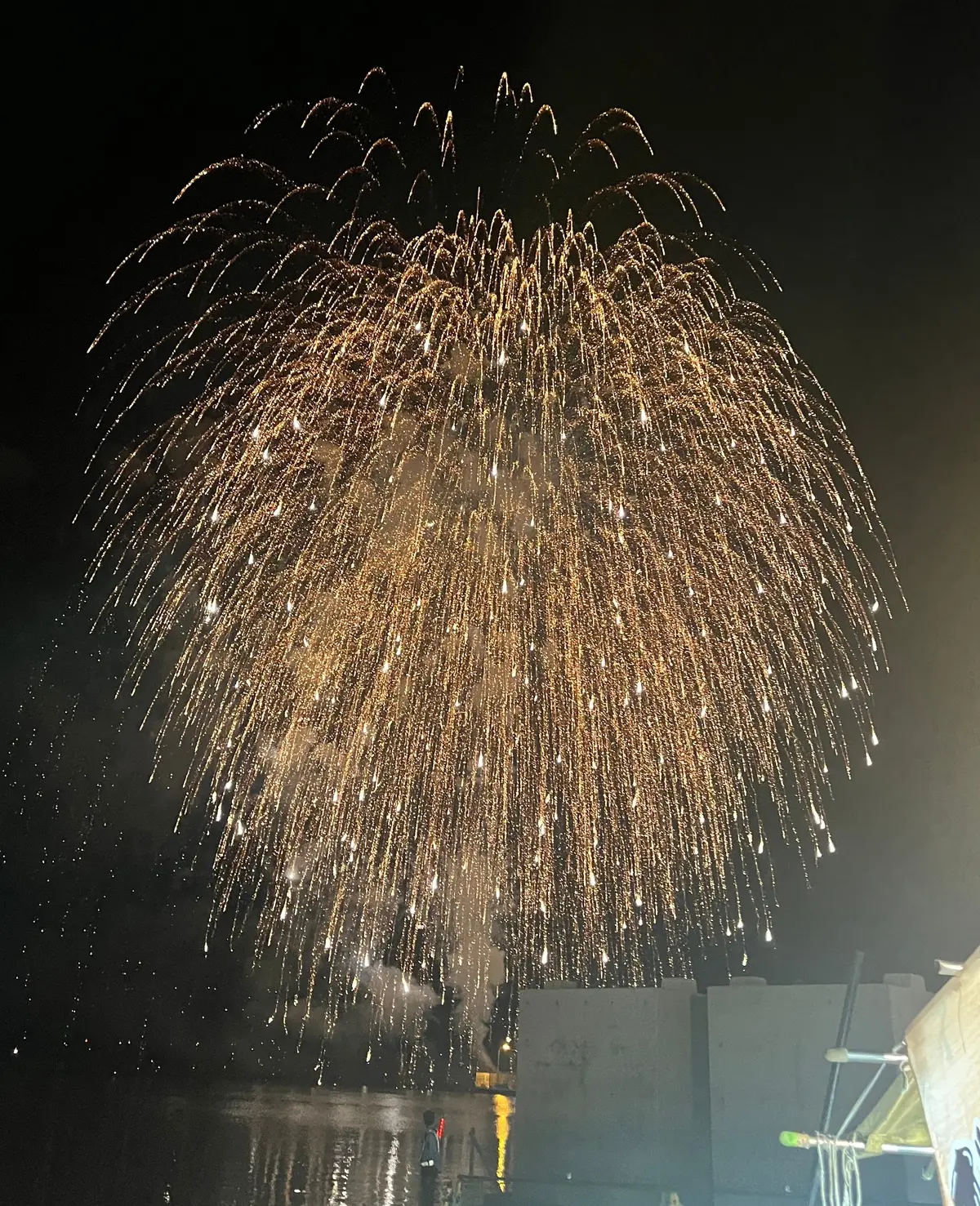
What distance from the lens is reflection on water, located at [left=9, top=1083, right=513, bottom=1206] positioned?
112ft

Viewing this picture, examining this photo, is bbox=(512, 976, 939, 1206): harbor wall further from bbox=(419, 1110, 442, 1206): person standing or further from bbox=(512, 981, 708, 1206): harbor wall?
bbox=(419, 1110, 442, 1206): person standing

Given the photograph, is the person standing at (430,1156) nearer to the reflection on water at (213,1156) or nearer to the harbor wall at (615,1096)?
the harbor wall at (615,1096)

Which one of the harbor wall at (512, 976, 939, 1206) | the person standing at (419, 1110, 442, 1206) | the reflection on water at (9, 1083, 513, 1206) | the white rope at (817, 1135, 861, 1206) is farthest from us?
the reflection on water at (9, 1083, 513, 1206)

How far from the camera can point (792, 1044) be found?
24000mm

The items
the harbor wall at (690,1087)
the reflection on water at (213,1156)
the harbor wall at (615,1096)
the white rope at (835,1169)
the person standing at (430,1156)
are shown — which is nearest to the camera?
the white rope at (835,1169)

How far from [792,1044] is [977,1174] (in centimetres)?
2264

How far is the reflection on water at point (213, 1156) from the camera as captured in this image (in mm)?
34281

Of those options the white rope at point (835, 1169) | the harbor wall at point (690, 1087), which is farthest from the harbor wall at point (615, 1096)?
the white rope at point (835, 1169)

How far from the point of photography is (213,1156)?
51.5 m

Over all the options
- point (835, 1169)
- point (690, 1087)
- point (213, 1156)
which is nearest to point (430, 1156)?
point (690, 1087)

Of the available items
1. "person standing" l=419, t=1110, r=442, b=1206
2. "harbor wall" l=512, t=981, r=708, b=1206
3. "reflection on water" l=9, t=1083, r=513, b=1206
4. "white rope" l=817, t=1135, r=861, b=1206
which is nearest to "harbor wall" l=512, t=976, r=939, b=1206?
"harbor wall" l=512, t=981, r=708, b=1206

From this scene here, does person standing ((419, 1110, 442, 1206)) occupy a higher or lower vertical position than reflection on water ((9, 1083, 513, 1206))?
higher

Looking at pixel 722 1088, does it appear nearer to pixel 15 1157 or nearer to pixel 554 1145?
pixel 554 1145

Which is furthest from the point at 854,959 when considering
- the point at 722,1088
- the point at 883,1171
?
the point at 722,1088
